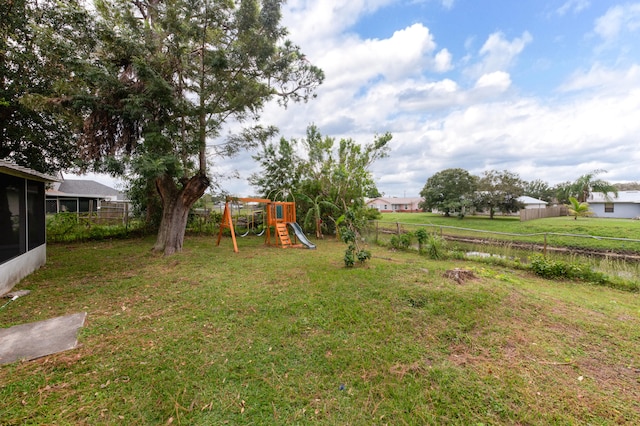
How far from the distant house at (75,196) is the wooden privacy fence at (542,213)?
29.3 metres

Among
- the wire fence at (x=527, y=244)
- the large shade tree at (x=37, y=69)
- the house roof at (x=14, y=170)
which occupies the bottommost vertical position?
the wire fence at (x=527, y=244)

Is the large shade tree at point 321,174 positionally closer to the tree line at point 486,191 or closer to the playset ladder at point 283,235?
the playset ladder at point 283,235

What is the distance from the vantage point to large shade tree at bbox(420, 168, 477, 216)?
24562 mm

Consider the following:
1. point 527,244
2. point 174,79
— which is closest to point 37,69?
point 174,79

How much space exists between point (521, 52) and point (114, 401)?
Answer: 1019cm

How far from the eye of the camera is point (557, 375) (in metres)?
2.22

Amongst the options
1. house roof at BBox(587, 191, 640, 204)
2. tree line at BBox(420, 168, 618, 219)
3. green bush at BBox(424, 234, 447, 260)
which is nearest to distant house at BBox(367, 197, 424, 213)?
tree line at BBox(420, 168, 618, 219)

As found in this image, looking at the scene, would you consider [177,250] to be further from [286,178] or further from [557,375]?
[557,375]

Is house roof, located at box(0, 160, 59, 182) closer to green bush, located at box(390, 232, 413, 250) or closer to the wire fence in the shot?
green bush, located at box(390, 232, 413, 250)

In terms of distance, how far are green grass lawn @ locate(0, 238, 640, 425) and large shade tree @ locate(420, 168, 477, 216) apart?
21767 millimetres

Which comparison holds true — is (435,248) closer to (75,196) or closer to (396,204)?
(75,196)

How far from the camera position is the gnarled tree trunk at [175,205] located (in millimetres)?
7449

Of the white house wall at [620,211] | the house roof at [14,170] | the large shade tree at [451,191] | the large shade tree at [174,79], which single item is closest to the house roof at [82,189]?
the large shade tree at [174,79]

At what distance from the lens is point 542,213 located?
960 inches
